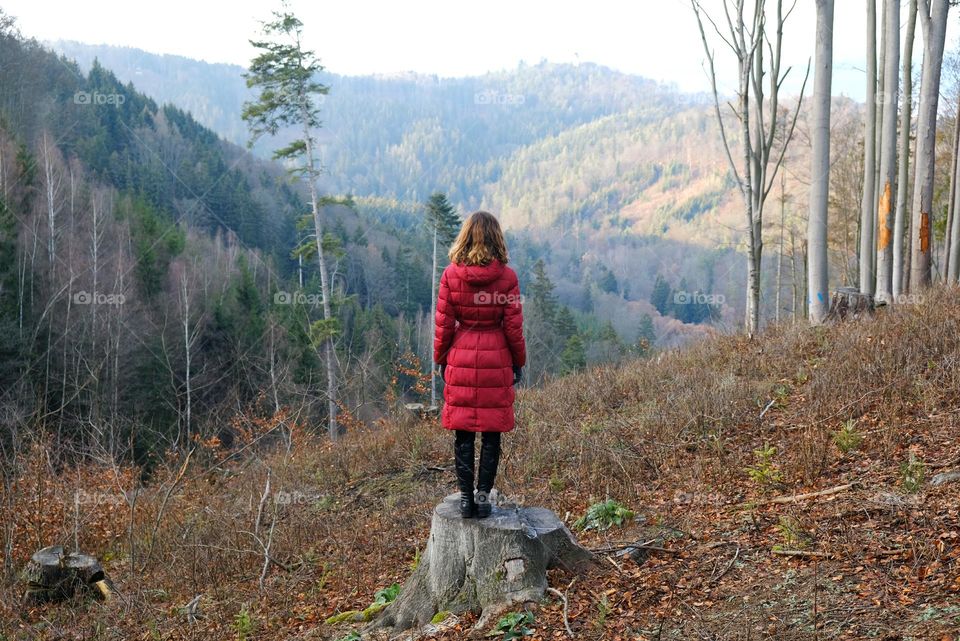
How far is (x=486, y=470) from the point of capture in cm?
452

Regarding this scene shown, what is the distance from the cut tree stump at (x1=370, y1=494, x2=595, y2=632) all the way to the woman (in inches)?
7.0

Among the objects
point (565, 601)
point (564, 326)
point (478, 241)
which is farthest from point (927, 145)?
point (564, 326)

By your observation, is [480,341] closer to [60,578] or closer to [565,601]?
[565,601]

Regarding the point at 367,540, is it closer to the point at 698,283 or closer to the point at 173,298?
the point at 173,298

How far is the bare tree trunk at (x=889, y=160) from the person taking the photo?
455 inches

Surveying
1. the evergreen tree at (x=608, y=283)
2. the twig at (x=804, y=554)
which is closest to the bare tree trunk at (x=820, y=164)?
the twig at (x=804, y=554)

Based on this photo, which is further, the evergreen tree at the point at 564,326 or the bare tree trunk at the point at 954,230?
the evergreen tree at the point at 564,326

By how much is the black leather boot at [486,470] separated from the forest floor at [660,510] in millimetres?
603

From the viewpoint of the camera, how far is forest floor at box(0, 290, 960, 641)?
12.9 feet

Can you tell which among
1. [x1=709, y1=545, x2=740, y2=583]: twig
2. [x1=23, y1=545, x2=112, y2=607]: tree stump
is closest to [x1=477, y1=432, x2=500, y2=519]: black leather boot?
[x1=709, y1=545, x2=740, y2=583]: twig

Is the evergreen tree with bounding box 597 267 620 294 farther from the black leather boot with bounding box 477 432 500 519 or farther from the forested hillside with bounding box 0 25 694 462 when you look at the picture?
the black leather boot with bounding box 477 432 500 519

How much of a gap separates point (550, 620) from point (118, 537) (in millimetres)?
6823

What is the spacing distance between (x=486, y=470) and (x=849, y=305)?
7727 mm

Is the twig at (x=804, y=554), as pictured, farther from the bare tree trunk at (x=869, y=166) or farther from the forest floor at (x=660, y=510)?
the bare tree trunk at (x=869, y=166)
